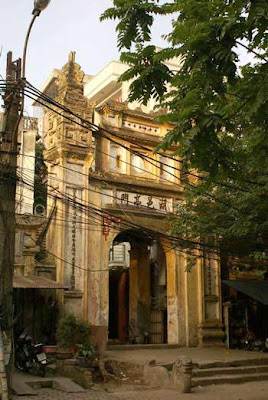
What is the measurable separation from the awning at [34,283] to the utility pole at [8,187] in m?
4.17

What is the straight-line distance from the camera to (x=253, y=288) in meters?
17.8

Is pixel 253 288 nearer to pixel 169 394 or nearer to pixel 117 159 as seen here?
pixel 117 159

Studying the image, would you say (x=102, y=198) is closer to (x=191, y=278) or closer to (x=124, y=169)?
(x=124, y=169)

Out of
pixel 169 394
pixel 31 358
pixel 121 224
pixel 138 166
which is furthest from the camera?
pixel 138 166

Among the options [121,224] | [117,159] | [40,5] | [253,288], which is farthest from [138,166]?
[40,5]

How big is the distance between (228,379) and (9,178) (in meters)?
7.57

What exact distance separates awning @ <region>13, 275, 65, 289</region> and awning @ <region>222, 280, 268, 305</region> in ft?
22.3

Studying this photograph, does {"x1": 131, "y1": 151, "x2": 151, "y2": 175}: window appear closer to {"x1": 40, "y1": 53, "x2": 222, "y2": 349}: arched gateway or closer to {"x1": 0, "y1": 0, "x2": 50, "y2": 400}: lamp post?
{"x1": 40, "y1": 53, "x2": 222, "y2": 349}: arched gateway

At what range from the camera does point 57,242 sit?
14.8m

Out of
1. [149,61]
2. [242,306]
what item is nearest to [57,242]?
[242,306]

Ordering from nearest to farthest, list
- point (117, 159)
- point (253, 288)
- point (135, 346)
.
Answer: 1. point (135, 346)
2. point (117, 159)
3. point (253, 288)

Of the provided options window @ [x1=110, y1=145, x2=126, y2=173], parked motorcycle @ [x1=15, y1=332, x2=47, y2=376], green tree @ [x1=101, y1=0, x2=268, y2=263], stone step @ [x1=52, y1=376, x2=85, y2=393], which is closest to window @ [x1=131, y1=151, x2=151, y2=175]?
window @ [x1=110, y1=145, x2=126, y2=173]

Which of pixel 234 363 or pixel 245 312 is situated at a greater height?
pixel 245 312

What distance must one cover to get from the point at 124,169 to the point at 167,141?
36.3 ft
